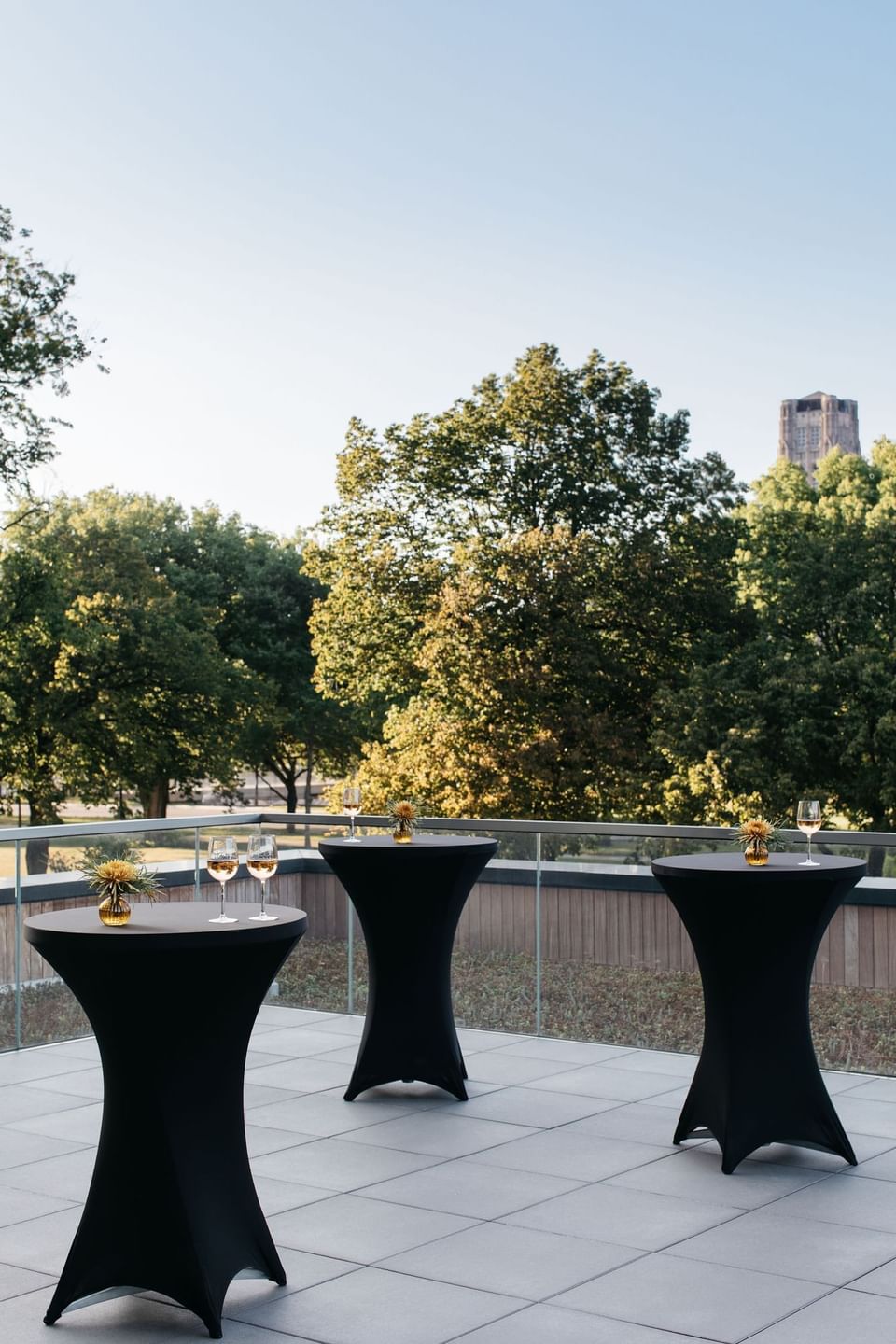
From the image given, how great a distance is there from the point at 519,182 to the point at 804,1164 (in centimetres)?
2053

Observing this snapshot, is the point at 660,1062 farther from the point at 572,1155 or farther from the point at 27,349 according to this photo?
the point at 27,349

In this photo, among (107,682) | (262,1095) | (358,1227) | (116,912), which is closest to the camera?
(116,912)

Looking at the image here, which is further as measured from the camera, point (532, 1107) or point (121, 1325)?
point (532, 1107)

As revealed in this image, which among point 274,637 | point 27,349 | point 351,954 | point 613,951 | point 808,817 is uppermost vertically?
point 27,349

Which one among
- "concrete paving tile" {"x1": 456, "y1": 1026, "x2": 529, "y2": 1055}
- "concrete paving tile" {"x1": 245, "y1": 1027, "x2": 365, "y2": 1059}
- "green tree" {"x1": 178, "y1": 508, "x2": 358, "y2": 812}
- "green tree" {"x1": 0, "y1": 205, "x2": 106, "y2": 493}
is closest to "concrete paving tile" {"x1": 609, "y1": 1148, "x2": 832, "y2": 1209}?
"concrete paving tile" {"x1": 456, "y1": 1026, "x2": 529, "y2": 1055}

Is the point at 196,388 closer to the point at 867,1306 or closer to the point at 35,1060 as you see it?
the point at 35,1060

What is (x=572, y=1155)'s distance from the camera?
17.0 ft

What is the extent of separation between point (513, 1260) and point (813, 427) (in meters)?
133

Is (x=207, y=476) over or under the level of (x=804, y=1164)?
over

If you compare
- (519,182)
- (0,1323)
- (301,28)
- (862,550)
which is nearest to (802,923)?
(0,1323)

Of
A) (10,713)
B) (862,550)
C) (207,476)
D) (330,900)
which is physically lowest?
(330,900)

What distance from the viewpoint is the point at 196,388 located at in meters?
33.2

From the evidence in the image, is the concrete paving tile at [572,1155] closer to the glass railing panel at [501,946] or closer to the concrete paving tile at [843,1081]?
the concrete paving tile at [843,1081]

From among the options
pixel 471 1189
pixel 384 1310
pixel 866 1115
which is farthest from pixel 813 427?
pixel 384 1310
